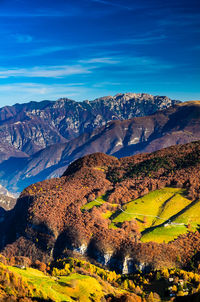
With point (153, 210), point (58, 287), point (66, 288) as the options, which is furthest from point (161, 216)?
point (58, 287)

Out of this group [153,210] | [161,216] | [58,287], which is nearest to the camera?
[58,287]

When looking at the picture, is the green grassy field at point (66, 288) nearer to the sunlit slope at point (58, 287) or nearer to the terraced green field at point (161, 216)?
the sunlit slope at point (58, 287)

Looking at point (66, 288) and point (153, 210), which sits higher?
point (153, 210)

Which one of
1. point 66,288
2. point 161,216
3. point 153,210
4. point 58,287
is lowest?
point 66,288

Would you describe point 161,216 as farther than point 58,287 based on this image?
Yes

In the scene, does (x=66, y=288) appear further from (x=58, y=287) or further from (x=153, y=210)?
(x=153, y=210)

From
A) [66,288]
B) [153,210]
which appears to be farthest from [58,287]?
[153,210]

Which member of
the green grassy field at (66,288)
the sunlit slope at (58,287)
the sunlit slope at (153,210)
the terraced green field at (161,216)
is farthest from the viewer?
the sunlit slope at (153,210)

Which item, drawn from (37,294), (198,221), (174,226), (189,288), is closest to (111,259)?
(174,226)

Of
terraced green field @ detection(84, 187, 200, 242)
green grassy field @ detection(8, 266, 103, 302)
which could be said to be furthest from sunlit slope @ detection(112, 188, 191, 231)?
green grassy field @ detection(8, 266, 103, 302)

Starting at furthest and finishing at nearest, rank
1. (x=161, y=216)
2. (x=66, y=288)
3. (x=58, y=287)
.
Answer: (x=161, y=216) → (x=66, y=288) → (x=58, y=287)

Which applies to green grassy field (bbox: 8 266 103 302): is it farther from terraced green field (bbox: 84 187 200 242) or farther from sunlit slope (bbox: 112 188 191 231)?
sunlit slope (bbox: 112 188 191 231)

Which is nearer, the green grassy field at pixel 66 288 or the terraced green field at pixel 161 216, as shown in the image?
the green grassy field at pixel 66 288

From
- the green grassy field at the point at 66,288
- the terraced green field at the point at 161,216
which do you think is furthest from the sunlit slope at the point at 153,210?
the green grassy field at the point at 66,288
